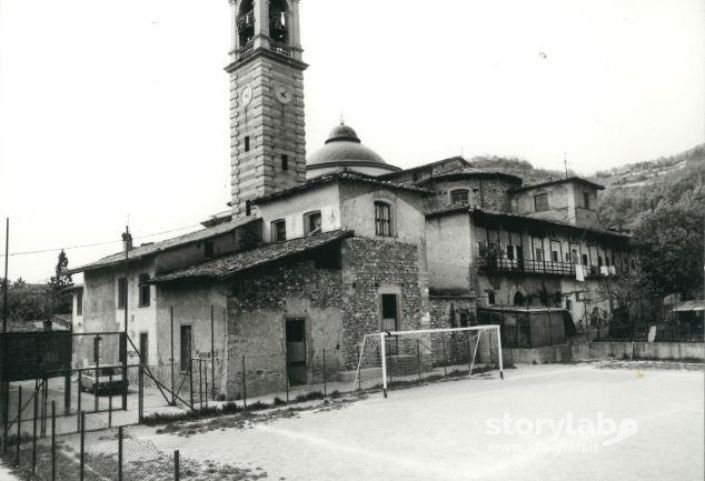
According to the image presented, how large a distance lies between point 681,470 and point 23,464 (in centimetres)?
1157

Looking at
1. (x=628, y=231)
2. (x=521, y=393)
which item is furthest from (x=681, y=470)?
(x=628, y=231)

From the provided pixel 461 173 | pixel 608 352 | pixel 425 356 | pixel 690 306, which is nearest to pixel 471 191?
pixel 461 173

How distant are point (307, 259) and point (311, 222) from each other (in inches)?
127

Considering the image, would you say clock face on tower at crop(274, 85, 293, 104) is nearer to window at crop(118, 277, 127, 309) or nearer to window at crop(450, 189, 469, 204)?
window at crop(450, 189, 469, 204)

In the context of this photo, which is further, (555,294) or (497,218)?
(555,294)

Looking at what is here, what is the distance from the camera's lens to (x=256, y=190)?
101 ft

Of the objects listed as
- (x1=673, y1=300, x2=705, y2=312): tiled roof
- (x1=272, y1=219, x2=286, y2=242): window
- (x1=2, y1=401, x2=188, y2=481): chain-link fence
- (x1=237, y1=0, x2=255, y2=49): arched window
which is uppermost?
(x1=237, y1=0, x2=255, y2=49): arched window

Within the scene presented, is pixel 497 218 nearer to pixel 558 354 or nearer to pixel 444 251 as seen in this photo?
pixel 444 251

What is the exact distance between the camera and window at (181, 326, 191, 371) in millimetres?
19781

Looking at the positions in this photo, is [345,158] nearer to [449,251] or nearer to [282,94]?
[282,94]

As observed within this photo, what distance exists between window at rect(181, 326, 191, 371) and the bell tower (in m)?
11.8

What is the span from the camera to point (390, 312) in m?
23.1

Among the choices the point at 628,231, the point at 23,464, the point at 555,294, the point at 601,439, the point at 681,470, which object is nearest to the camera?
the point at 681,470

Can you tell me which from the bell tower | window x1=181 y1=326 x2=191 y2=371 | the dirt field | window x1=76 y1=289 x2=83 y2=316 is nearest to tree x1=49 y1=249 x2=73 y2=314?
window x1=76 y1=289 x2=83 y2=316
